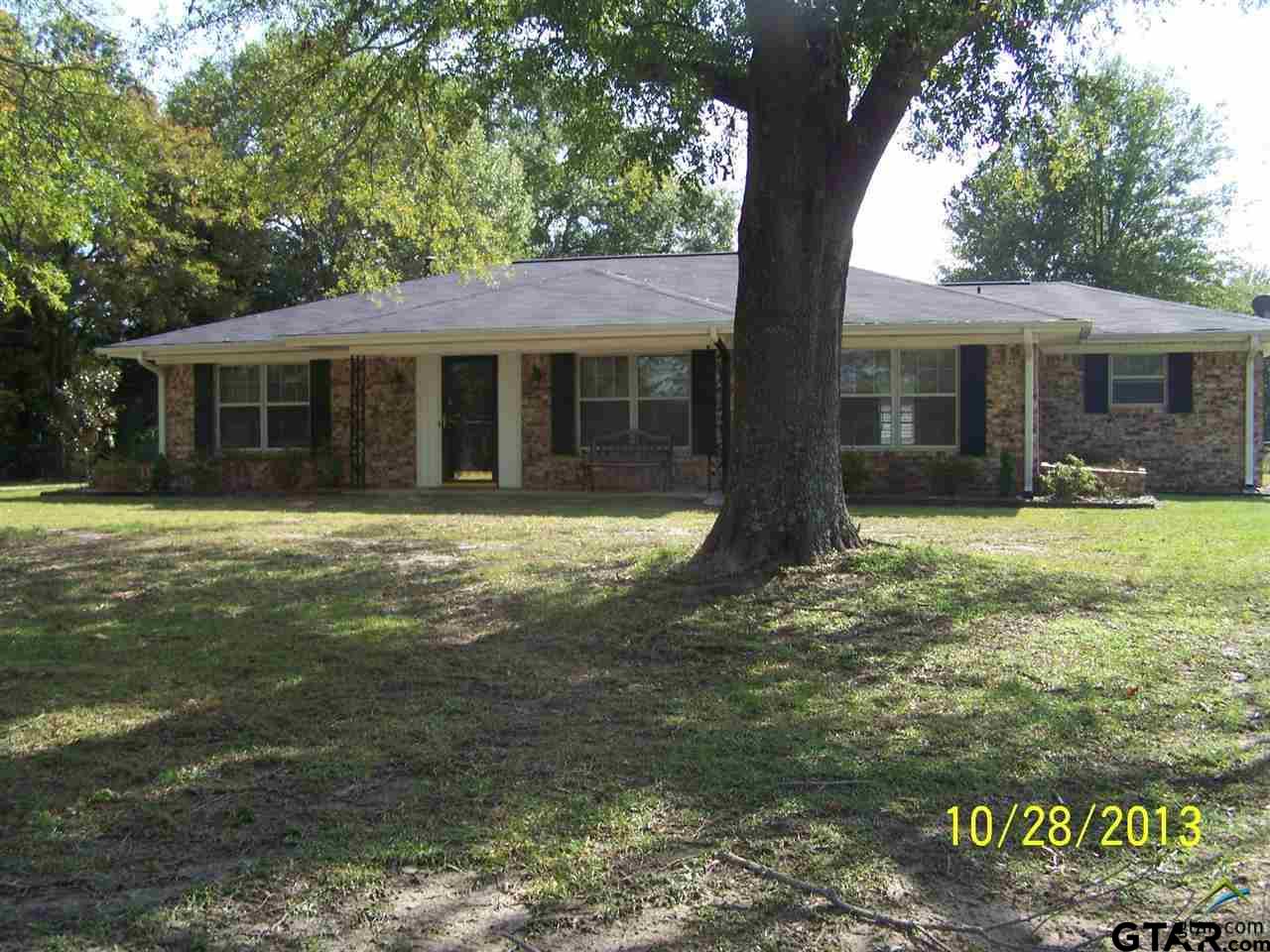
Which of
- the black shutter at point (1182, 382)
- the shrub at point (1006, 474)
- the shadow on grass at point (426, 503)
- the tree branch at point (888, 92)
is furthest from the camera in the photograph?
the black shutter at point (1182, 382)

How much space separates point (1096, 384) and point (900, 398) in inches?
158

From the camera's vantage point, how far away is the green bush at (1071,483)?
14.0 meters

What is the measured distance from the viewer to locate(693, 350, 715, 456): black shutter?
15.6 meters

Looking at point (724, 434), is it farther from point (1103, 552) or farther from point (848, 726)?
point (848, 726)

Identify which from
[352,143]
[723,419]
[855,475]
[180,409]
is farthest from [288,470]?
[855,475]

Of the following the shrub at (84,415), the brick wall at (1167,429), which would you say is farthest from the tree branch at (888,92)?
the shrub at (84,415)

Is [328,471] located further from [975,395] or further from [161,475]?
[975,395]

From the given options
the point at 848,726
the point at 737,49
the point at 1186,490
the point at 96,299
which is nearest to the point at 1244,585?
the point at 848,726

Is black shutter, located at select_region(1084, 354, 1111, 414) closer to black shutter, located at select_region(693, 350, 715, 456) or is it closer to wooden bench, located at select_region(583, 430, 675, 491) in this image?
black shutter, located at select_region(693, 350, 715, 456)

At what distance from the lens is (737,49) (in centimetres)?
800

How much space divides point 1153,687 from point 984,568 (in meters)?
2.79

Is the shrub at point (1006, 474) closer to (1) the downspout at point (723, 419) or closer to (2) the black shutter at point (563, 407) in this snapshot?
(1) the downspout at point (723, 419)

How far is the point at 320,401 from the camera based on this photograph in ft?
56.5

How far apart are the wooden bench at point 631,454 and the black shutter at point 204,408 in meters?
6.77
